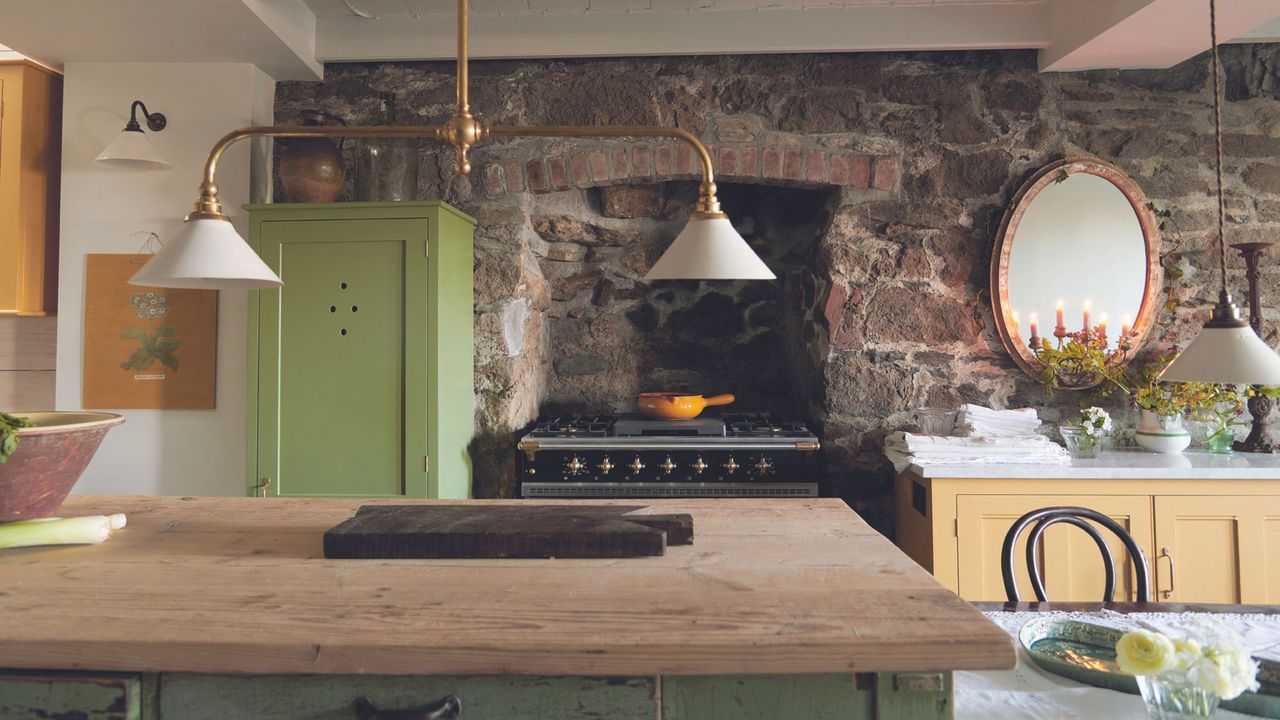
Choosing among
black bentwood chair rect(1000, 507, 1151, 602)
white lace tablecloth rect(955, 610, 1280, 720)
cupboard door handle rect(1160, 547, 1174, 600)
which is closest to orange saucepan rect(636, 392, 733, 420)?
black bentwood chair rect(1000, 507, 1151, 602)

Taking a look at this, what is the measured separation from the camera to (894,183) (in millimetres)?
3074

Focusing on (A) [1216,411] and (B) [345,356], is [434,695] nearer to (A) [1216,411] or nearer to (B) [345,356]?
(B) [345,356]

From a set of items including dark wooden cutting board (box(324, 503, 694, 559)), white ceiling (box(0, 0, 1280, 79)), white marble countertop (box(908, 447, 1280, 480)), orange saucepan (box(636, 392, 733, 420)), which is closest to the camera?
dark wooden cutting board (box(324, 503, 694, 559))

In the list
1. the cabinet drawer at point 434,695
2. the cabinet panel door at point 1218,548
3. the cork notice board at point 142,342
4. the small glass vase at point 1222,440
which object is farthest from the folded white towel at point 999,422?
the cork notice board at point 142,342

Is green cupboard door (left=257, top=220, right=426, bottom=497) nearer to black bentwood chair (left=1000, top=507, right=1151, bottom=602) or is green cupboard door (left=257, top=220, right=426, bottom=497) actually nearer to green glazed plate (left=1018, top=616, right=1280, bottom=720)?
black bentwood chair (left=1000, top=507, right=1151, bottom=602)

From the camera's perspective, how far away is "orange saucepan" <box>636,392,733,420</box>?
124 inches

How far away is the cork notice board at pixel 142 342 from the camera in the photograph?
295cm

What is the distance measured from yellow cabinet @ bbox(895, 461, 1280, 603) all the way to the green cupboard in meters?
1.85

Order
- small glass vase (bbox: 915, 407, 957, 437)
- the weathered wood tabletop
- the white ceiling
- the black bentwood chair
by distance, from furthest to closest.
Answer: small glass vase (bbox: 915, 407, 957, 437) → the white ceiling → the black bentwood chair → the weathered wood tabletop

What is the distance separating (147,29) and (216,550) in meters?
2.31

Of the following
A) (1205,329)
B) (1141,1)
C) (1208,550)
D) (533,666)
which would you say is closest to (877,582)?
(533,666)

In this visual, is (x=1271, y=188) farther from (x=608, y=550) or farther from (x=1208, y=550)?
(x=608, y=550)

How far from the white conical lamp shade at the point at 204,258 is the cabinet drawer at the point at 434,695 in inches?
27.7

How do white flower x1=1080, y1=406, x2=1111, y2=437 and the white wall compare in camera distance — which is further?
the white wall
